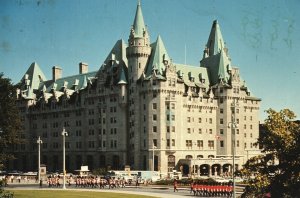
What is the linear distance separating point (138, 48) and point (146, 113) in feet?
49.2

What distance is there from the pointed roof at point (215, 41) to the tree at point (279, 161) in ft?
344

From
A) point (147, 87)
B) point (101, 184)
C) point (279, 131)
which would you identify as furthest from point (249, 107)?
point (279, 131)

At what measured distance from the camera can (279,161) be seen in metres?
32.7

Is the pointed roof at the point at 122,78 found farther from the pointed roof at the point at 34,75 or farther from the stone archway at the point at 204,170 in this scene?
the pointed roof at the point at 34,75

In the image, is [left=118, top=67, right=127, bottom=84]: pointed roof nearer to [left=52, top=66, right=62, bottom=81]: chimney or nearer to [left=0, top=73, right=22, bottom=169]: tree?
[left=52, top=66, right=62, bottom=81]: chimney

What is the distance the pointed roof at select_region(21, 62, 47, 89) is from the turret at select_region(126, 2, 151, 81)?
5169cm

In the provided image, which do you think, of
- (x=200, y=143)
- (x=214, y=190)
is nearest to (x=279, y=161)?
(x=214, y=190)

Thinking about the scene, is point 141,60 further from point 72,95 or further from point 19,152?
point 19,152

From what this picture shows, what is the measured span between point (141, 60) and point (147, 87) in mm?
6810

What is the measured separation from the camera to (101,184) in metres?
Result: 74.2

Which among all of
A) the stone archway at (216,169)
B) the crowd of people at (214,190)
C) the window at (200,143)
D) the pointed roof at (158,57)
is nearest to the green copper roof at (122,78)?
the pointed roof at (158,57)

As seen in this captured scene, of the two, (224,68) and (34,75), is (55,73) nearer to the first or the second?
(34,75)

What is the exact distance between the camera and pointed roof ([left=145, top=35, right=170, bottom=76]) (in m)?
111

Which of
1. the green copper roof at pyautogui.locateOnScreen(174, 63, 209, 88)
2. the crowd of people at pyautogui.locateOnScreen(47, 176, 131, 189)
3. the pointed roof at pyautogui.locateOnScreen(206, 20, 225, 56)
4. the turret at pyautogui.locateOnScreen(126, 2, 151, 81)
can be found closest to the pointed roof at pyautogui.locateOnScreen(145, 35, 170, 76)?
the turret at pyautogui.locateOnScreen(126, 2, 151, 81)
